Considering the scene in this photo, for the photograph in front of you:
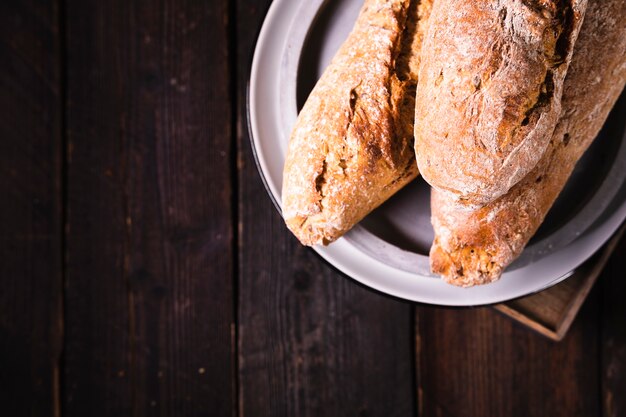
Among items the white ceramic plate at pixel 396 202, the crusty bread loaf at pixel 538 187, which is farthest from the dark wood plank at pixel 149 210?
the crusty bread loaf at pixel 538 187

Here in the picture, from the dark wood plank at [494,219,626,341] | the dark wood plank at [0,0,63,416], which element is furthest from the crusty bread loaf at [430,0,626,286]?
the dark wood plank at [0,0,63,416]

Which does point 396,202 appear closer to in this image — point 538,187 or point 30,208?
point 538,187

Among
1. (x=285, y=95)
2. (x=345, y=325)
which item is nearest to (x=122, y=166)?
(x=285, y=95)

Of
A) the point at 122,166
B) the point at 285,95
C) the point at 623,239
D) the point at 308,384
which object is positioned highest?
the point at 285,95

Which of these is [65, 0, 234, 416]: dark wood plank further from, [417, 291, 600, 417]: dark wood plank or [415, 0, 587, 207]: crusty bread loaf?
[415, 0, 587, 207]: crusty bread loaf

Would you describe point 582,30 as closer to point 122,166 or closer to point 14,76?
point 122,166

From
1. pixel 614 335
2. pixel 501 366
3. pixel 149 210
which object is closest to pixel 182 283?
pixel 149 210
